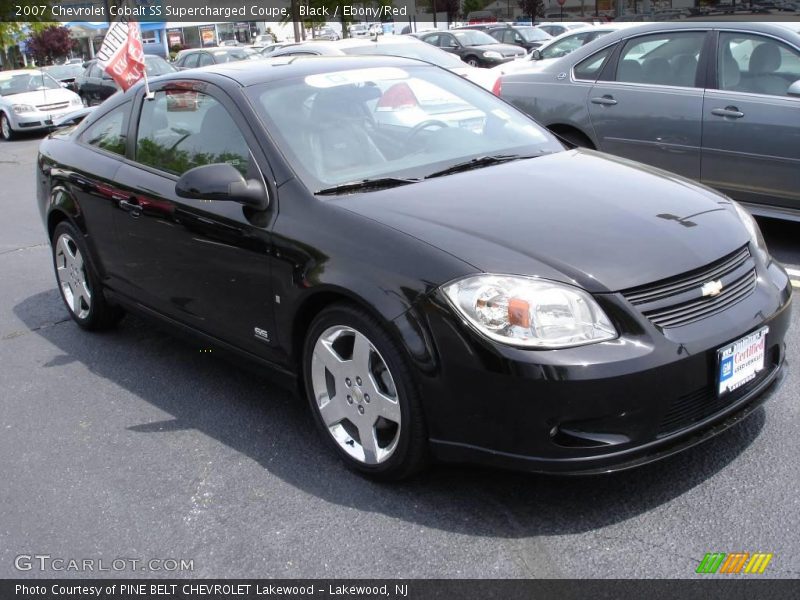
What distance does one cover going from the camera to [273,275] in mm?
3639

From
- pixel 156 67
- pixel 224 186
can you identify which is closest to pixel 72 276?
pixel 224 186

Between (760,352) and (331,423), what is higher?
(760,352)

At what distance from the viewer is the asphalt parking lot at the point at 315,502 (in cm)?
295

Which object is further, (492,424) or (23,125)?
(23,125)

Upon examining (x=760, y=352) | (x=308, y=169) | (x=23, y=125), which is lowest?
(x=23, y=125)

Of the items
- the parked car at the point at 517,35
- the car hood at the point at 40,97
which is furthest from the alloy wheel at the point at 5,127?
the parked car at the point at 517,35

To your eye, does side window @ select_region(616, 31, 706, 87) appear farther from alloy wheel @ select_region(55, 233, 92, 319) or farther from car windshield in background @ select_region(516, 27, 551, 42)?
car windshield in background @ select_region(516, 27, 551, 42)

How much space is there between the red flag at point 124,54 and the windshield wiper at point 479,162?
2627mm

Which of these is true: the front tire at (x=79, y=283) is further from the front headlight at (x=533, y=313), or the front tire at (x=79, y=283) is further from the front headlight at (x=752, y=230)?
the front headlight at (x=752, y=230)

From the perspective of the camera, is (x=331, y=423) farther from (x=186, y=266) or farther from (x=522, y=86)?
(x=522, y=86)
